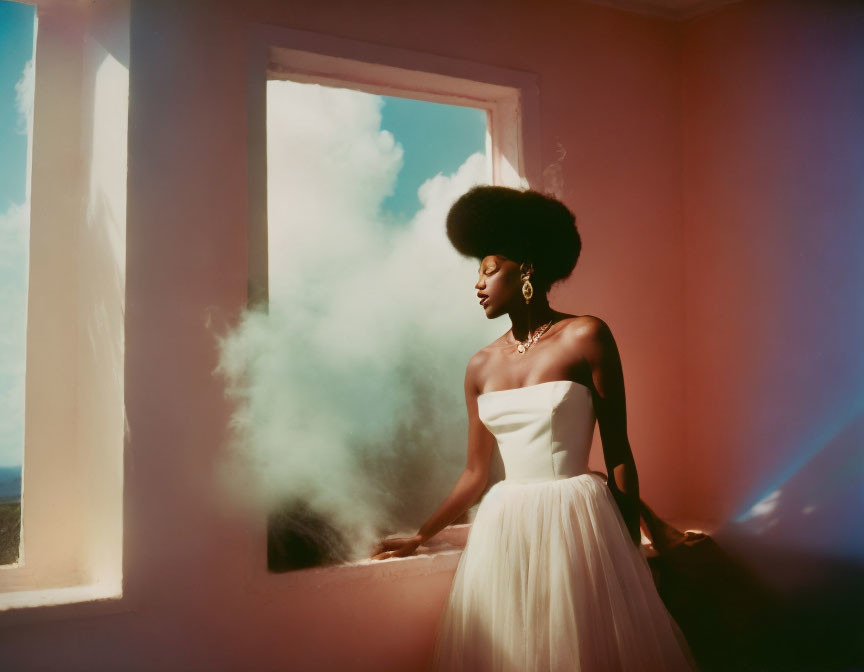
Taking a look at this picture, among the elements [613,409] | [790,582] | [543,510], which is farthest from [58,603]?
[790,582]

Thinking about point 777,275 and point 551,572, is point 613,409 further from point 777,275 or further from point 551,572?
point 777,275

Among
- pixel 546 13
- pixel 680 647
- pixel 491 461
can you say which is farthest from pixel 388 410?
pixel 546 13

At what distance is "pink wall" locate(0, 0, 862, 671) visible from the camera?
2391mm

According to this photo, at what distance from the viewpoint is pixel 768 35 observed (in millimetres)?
3174

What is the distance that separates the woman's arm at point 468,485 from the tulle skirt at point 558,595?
26 cm

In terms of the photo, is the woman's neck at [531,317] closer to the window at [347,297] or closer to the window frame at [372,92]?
the window at [347,297]

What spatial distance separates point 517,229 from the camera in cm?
268

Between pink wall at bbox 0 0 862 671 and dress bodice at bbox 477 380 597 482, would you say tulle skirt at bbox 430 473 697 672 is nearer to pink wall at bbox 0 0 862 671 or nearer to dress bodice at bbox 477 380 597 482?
dress bodice at bbox 477 380 597 482

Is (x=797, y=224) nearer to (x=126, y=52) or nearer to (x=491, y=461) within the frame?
(x=491, y=461)

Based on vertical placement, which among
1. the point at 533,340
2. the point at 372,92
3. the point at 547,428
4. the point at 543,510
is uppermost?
the point at 372,92

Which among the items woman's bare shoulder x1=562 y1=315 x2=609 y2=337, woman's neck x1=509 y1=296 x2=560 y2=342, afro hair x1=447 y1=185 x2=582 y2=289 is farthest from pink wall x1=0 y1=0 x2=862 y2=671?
woman's bare shoulder x1=562 y1=315 x2=609 y2=337

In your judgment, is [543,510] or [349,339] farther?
[349,339]

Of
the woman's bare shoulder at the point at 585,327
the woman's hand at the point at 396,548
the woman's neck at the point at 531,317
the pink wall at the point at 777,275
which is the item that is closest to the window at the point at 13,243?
the woman's hand at the point at 396,548

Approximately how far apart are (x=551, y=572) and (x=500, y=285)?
2.95 ft
